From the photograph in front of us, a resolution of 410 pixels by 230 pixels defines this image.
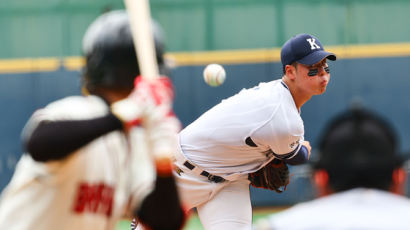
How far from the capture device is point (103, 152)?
261cm

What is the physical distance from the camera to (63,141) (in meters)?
2.33

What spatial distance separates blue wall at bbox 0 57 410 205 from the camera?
387 inches

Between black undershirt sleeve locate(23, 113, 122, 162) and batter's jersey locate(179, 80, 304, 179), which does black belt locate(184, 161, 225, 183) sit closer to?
batter's jersey locate(179, 80, 304, 179)

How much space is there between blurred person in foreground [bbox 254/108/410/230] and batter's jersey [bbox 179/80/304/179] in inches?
111

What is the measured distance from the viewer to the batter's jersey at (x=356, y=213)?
196cm

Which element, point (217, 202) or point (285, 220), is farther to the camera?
point (217, 202)

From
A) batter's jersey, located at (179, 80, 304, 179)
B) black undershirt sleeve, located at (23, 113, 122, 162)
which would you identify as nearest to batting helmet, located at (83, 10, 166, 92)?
black undershirt sleeve, located at (23, 113, 122, 162)

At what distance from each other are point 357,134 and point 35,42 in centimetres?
840

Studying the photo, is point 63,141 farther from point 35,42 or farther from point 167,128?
point 35,42

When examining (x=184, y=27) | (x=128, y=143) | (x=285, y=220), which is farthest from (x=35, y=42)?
(x=285, y=220)

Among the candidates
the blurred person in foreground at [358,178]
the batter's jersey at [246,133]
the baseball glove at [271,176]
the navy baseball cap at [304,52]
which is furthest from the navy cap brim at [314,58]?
the blurred person in foreground at [358,178]

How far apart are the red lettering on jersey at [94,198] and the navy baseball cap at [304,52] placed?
2.68 m

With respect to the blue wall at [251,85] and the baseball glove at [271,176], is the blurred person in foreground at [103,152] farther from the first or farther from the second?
the blue wall at [251,85]

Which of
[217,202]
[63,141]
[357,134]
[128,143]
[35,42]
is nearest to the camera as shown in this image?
[357,134]
